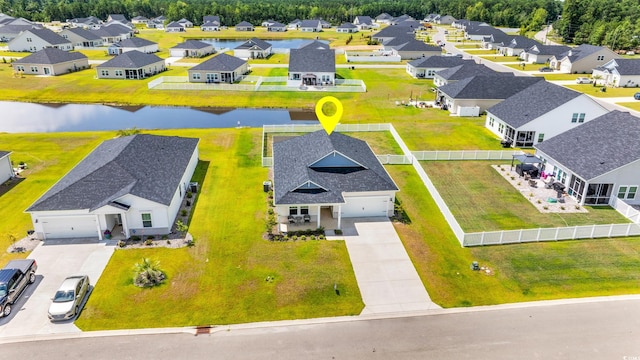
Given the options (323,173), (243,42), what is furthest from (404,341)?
(243,42)

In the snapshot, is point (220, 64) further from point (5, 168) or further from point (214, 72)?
point (5, 168)

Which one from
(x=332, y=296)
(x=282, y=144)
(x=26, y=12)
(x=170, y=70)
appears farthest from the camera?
(x=26, y=12)

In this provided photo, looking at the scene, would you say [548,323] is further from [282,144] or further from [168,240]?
[282,144]

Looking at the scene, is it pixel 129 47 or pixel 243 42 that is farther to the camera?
Answer: pixel 243 42

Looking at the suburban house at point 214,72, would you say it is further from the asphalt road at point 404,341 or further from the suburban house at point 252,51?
the asphalt road at point 404,341

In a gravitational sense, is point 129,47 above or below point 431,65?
above

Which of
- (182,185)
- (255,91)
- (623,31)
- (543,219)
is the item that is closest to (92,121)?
(255,91)
